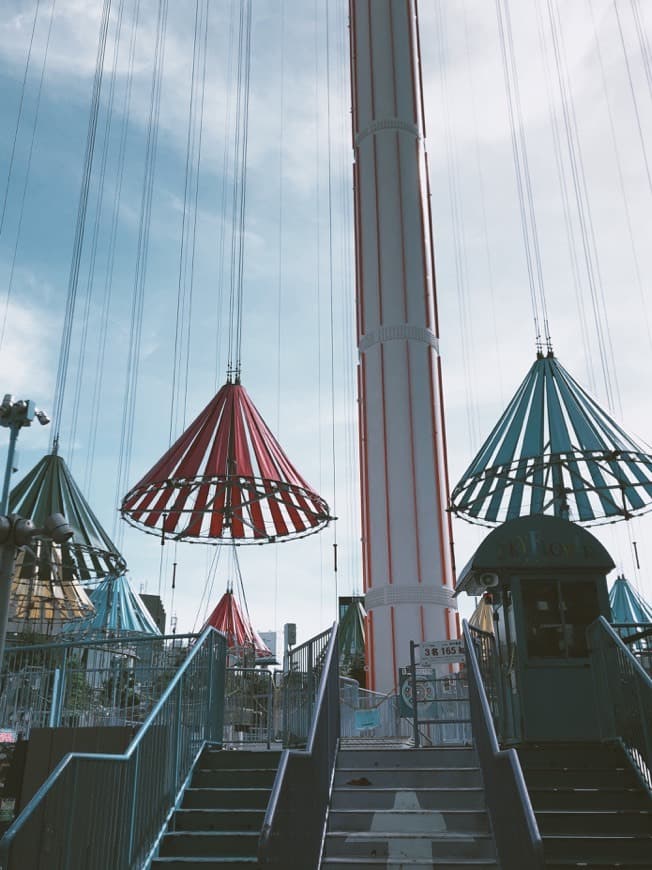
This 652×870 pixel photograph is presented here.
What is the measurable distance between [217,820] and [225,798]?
1.32ft

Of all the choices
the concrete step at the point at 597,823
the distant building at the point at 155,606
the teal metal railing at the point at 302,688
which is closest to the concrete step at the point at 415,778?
the concrete step at the point at 597,823

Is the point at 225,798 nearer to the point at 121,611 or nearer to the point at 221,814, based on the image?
the point at 221,814

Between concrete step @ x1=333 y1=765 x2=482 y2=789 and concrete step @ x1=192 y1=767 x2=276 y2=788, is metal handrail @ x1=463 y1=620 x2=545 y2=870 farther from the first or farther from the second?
concrete step @ x1=192 y1=767 x2=276 y2=788

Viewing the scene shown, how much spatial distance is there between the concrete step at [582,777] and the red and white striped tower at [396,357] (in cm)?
1341

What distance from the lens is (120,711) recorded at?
12398mm

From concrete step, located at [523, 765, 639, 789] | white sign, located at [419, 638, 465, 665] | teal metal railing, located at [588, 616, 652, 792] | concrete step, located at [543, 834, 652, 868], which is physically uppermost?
white sign, located at [419, 638, 465, 665]

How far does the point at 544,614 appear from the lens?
10.9 metres

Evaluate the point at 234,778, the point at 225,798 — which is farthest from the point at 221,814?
the point at 234,778

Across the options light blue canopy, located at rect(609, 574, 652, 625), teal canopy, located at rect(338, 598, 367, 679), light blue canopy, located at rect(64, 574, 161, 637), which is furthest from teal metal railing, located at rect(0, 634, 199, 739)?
light blue canopy, located at rect(609, 574, 652, 625)

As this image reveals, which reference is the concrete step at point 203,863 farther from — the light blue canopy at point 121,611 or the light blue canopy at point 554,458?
the light blue canopy at point 121,611

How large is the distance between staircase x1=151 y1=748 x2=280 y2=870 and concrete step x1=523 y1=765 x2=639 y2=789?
2683mm

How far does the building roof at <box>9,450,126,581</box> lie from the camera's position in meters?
22.0

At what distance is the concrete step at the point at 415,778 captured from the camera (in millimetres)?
8852

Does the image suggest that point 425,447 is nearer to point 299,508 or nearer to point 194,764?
point 299,508
